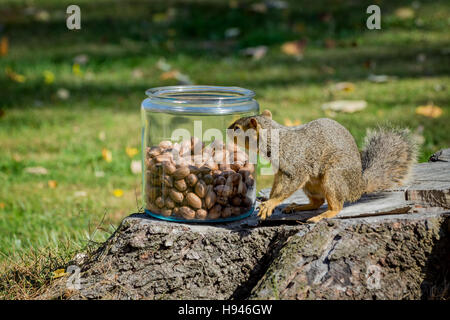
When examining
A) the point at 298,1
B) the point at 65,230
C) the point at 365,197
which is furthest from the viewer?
the point at 298,1

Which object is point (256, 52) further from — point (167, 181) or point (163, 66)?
point (167, 181)

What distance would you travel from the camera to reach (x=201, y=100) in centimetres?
239

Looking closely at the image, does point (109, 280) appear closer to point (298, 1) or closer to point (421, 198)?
point (421, 198)

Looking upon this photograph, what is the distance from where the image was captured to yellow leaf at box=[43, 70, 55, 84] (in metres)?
5.70

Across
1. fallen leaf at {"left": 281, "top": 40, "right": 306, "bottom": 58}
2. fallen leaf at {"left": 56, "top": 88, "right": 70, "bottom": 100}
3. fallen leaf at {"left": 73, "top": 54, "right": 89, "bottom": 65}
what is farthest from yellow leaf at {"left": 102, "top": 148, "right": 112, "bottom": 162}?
fallen leaf at {"left": 281, "top": 40, "right": 306, "bottom": 58}

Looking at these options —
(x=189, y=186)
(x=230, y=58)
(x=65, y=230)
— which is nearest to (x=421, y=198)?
(x=189, y=186)

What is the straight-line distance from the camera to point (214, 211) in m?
2.27

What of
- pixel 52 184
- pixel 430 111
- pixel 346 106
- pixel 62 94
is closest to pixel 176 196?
pixel 52 184

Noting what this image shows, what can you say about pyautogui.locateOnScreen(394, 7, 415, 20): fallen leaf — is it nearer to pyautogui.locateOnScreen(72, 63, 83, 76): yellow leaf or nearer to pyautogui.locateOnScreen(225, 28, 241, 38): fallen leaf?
pyautogui.locateOnScreen(225, 28, 241, 38): fallen leaf

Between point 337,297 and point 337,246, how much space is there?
0.57 feet

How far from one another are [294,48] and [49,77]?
8.35 feet

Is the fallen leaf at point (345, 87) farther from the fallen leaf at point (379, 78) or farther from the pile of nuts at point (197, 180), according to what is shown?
the pile of nuts at point (197, 180)

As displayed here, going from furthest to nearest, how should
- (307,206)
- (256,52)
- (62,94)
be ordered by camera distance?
(256,52) → (62,94) → (307,206)

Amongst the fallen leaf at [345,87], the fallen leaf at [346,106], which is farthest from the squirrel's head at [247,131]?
the fallen leaf at [345,87]
